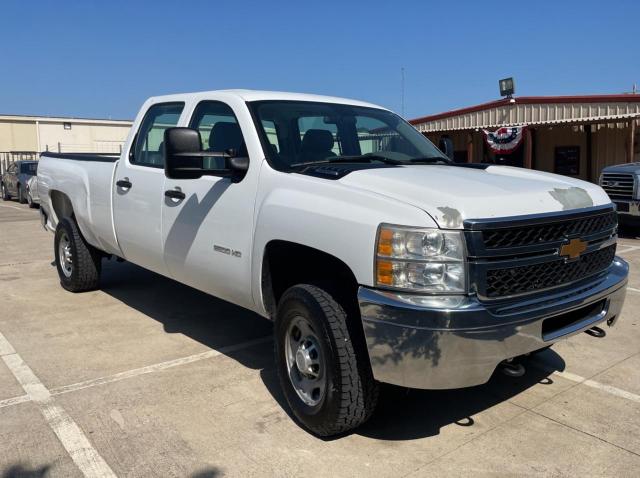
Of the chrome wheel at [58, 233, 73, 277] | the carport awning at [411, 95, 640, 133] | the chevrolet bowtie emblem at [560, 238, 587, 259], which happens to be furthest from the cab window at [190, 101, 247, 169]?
the carport awning at [411, 95, 640, 133]

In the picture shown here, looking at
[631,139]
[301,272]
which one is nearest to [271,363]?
[301,272]

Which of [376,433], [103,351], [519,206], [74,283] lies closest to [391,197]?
[519,206]

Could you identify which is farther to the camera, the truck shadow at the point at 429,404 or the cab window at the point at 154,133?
the cab window at the point at 154,133

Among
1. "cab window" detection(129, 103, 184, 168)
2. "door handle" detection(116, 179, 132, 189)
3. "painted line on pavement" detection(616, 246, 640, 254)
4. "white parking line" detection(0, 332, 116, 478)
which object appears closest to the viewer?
"white parking line" detection(0, 332, 116, 478)

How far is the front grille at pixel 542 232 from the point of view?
9.59 ft

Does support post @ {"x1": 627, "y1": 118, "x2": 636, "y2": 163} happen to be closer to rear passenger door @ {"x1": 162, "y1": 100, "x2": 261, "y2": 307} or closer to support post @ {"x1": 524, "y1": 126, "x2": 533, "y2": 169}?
support post @ {"x1": 524, "y1": 126, "x2": 533, "y2": 169}

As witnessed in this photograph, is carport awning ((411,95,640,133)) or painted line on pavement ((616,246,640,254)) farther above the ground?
carport awning ((411,95,640,133))

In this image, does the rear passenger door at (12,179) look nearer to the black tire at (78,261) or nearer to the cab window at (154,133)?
the black tire at (78,261)

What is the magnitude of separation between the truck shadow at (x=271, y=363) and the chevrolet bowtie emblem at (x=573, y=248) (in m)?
1.15

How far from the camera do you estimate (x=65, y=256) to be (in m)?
6.89

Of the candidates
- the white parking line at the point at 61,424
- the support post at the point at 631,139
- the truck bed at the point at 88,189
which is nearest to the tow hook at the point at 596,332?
the white parking line at the point at 61,424

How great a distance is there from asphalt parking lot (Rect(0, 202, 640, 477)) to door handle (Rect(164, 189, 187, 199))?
127 centimetres

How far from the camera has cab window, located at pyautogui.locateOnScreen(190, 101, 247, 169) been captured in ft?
13.8

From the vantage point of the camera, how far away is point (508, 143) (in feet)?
63.1
